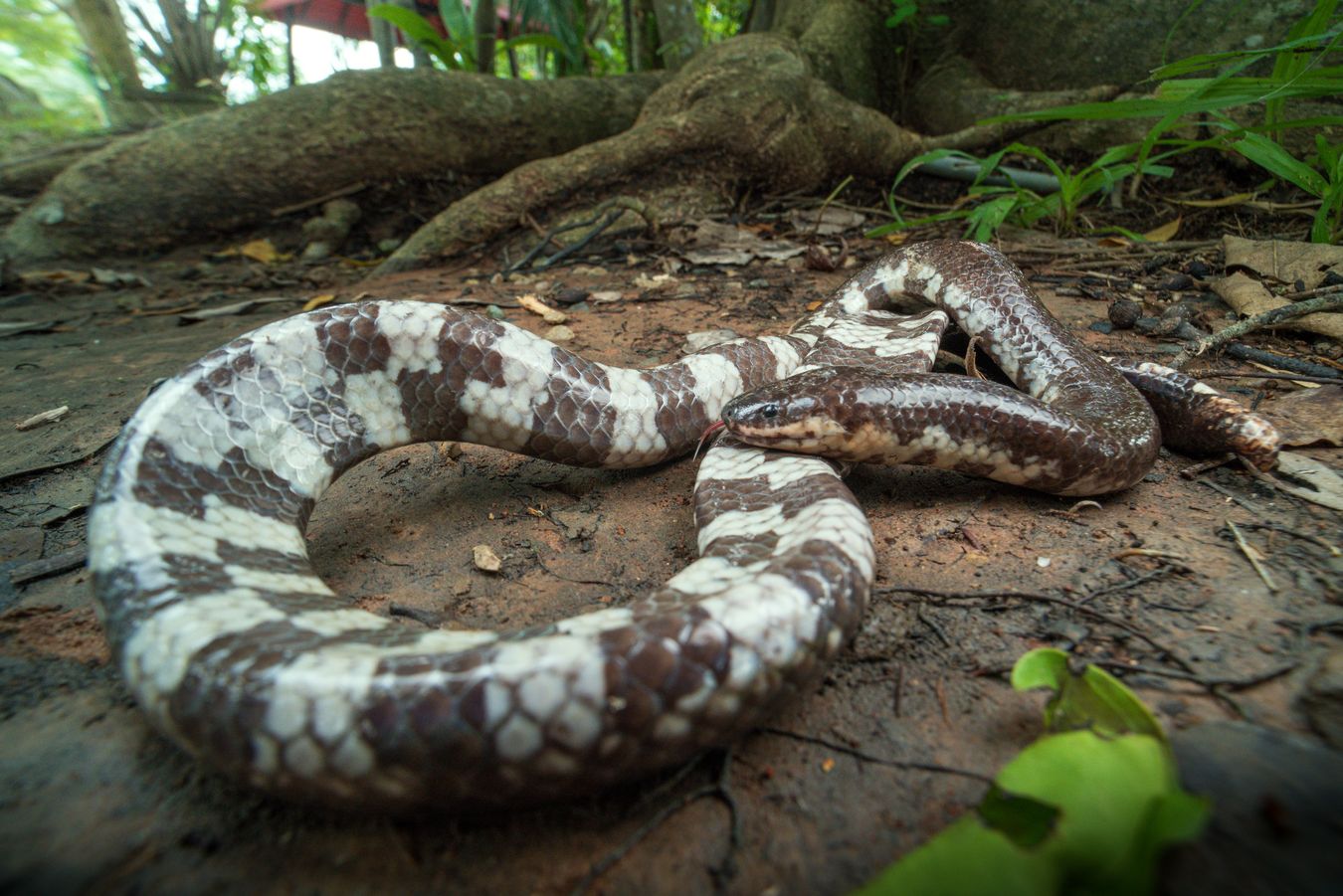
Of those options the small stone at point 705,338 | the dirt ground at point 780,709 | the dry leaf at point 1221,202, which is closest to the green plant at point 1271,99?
the dry leaf at point 1221,202

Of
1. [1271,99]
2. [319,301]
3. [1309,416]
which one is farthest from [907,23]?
[319,301]

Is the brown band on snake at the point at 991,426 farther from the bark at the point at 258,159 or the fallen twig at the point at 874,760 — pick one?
the bark at the point at 258,159

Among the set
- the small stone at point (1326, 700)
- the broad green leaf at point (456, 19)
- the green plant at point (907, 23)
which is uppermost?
the broad green leaf at point (456, 19)

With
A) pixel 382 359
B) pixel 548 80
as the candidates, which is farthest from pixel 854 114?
pixel 382 359

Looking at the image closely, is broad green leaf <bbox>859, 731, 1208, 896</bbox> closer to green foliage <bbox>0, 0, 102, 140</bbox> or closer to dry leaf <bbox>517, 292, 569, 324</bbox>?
dry leaf <bbox>517, 292, 569, 324</bbox>

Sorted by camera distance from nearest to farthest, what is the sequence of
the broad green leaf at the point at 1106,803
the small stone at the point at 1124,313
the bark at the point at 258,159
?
the broad green leaf at the point at 1106,803 < the small stone at the point at 1124,313 < the bark at the point at 258,159

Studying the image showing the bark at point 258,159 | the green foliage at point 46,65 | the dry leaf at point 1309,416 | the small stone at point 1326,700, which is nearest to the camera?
the small stone at point 1326,700

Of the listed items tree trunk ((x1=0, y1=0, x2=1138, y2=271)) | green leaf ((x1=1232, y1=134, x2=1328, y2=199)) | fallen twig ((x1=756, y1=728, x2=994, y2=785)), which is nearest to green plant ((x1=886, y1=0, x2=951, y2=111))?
tree trunk ((x1=0, y1=0, x2=1138, y2=271))
